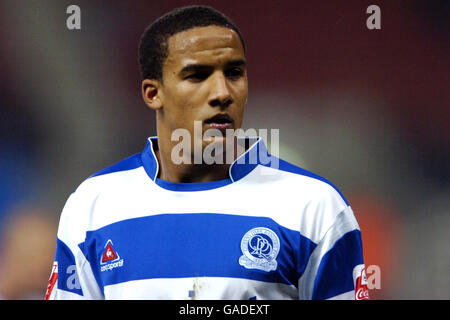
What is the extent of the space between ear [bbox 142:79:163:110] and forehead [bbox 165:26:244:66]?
0.39ft

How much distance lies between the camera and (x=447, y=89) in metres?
4.43

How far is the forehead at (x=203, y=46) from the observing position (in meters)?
2.17

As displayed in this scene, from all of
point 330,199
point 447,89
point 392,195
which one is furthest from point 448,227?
point 330,199

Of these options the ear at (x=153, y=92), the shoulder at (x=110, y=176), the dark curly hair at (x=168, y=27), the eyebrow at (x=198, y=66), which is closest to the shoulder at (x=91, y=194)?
the shoulder at (x=110, y=176)

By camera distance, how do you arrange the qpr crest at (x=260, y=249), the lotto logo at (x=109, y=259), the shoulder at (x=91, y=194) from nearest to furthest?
A: the qpr crest at (x=260, y=249) < the lotto logo at (x=109, y=259) < the shoulder at (x=91, y=194)

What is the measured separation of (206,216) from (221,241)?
0.12 metres

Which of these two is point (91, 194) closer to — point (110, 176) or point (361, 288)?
point (110, 176)

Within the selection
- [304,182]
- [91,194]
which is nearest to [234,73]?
[304,182]

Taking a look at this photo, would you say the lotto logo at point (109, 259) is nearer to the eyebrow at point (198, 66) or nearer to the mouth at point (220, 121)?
the mouth at point (220, 121)

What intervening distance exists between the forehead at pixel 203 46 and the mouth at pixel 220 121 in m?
0.20

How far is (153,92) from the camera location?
2.35 meters

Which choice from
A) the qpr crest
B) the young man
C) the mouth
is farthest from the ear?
the qpr crest
